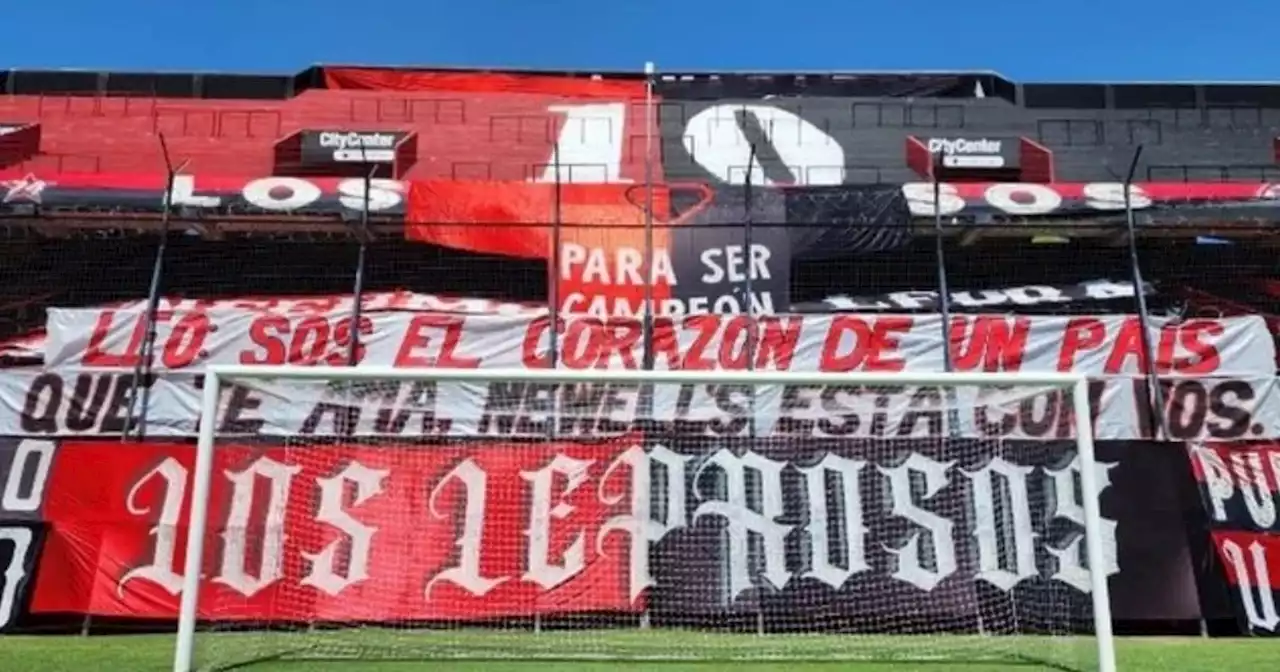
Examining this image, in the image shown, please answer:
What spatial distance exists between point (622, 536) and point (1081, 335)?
26.4 feet

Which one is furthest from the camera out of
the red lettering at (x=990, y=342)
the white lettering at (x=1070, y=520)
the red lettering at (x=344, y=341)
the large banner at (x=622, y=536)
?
the red lettering at (x=990, y=342)

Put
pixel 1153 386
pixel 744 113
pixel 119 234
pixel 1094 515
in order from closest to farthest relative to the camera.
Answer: pixel 1094 515 → pixel 1153 386 → pixel 119 234 → pixel 744 113

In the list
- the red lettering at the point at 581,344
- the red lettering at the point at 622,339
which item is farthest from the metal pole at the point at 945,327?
the red lettering at the point at 581,344

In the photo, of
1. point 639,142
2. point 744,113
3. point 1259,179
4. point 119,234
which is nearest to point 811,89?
point 744,113

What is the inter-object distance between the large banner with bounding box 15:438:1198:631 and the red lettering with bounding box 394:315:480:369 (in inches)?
188

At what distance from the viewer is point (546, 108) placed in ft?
66.5

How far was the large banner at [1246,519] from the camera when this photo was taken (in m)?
9.72

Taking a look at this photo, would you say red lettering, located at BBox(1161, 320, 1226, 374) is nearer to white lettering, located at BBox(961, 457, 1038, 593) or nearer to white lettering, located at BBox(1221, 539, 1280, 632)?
white lettering, located at BBox(1221, 539, 1280, 632)

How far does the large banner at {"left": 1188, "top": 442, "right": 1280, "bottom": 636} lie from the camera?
9719mm

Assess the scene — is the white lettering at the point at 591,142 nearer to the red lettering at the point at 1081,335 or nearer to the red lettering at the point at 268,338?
the red lettering at the point at 268,338

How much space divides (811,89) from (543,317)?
10.7 meters

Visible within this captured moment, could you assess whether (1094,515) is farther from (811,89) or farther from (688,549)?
(811,89)

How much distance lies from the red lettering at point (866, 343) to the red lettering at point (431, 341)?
Answer: 4291mm

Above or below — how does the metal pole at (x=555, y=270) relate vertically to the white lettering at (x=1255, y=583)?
above
